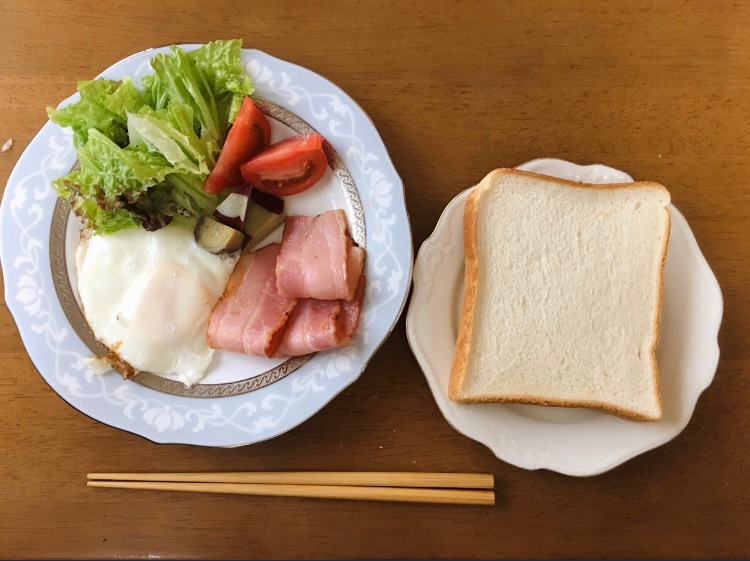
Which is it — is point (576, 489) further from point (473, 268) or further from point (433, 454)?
point (473, 268)

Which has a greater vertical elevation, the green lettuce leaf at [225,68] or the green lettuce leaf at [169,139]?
the green lettuce leaf at [225,68]

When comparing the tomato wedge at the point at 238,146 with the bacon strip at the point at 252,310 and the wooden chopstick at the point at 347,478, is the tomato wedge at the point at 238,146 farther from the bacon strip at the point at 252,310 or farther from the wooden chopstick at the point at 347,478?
the wooden chopstick at the point at 347,478

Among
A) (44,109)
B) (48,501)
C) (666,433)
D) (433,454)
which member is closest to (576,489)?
(666,433)

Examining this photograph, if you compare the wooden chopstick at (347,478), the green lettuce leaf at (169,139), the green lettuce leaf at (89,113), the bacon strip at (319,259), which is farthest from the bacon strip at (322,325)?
the green lettuce leaf at (89,113)

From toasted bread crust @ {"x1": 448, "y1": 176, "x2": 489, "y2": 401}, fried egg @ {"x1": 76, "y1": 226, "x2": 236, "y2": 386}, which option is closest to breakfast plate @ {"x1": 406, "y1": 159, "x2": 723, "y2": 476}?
toasted bread crust @ {"x1": 448, "y1": 176, "x2": 489, "y2": 401}

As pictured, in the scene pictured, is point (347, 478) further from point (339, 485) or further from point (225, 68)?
point (225, 68)

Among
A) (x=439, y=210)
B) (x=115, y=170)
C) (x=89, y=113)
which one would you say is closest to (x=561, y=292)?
(x=439, y=210)
